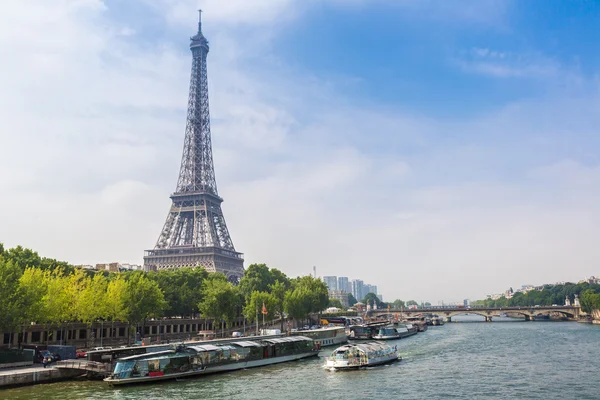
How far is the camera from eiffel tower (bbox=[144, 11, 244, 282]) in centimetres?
16962

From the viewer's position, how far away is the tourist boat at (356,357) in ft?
201

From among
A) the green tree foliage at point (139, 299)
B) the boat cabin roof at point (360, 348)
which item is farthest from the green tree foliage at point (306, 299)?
the boat cabin roof at point (360, 348)

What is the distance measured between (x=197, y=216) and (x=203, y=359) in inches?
4910

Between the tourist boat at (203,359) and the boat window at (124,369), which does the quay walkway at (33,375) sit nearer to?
the tourist boat at (203,359)

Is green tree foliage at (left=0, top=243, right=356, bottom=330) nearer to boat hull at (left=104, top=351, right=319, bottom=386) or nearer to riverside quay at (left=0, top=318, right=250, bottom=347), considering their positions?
riverside quay at (left=0, top=318, right=250, bottom=347)

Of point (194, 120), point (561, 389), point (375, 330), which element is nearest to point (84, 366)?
point (561, 389)

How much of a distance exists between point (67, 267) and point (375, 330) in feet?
229

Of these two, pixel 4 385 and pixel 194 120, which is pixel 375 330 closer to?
pixel 4 385

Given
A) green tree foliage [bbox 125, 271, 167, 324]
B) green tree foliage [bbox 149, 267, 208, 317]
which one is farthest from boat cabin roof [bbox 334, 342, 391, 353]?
green tree foliage [bbox 149, 267, 208, 317]

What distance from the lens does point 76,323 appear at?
78.8m

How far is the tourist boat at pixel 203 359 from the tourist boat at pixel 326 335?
59.8 ft

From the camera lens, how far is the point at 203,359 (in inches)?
2282

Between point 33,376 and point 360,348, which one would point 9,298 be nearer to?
point 33,376

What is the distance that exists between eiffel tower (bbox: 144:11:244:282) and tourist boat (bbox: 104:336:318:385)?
95.0 m
